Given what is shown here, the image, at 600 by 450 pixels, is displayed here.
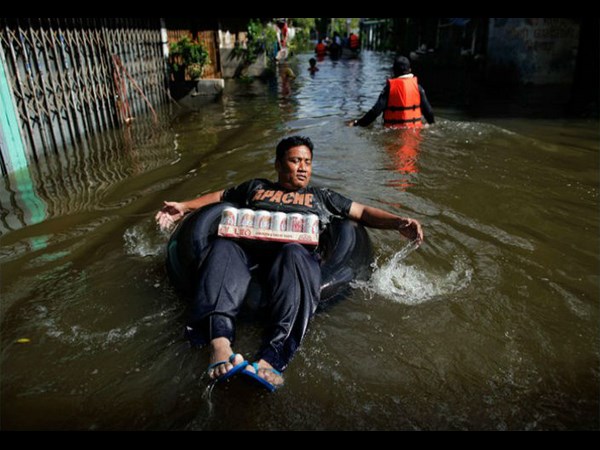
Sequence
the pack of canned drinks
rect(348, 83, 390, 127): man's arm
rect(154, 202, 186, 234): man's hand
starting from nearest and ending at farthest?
the pack of canned drinks
rect(154, 202, 186, 234): man's hand
rect(348, 83, 390, 127): man's arm

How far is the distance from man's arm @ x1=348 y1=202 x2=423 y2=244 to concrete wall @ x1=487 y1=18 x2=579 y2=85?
13.7 meters

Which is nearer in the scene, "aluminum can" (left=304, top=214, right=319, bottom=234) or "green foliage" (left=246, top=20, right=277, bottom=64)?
"aluminum can" (left=304, top=214, right=319, bottom=234)

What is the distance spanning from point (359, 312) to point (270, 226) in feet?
2.83

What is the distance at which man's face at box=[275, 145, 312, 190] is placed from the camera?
3.22 metres

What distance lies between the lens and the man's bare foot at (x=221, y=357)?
88.8 inches

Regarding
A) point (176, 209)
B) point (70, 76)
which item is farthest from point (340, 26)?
point (176, 209)

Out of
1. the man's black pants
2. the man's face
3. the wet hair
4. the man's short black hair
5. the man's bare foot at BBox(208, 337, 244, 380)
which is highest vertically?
the wet hair

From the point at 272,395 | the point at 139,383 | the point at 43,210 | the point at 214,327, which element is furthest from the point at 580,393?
the point at 43,210

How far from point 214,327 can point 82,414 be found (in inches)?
29.8

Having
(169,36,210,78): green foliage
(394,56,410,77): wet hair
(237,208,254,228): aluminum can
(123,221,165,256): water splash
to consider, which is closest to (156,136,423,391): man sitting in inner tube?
(237,208,254,228): aluminum can

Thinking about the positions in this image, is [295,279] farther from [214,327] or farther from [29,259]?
[29,259]

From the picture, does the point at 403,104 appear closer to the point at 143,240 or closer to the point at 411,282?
the point at 411,282

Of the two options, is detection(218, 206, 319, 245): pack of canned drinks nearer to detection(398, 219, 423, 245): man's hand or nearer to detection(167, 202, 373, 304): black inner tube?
detection(167, 202, 373, 304): black inner tube

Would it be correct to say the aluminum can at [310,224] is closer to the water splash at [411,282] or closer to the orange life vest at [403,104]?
the water splash at [411,282]
